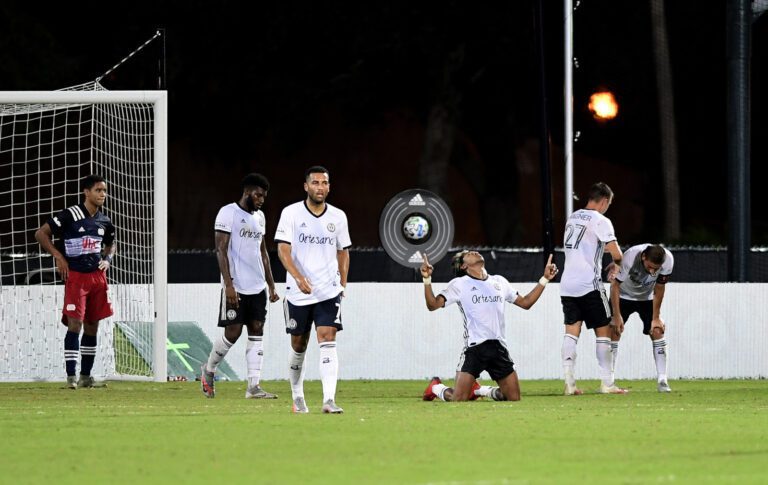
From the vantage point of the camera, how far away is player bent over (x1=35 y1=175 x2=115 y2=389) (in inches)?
658

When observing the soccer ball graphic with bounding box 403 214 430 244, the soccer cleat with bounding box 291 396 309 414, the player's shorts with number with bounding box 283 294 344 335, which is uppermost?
the soccer ball graphic with bounding box 403 214 430 244

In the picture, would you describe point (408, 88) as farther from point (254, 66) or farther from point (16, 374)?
point (16, 374)

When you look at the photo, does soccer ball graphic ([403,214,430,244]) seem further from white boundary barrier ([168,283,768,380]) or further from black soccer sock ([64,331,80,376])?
black soccer sock ([64,331,80,376])

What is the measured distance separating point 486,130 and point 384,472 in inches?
1319

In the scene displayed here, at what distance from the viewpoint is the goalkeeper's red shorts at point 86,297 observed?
54.9 ft

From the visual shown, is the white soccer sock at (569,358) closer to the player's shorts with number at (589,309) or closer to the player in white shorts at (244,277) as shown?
the player's shorts with number at (589,309)

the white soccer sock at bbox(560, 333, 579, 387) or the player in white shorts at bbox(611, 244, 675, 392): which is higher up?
the player in white shorts at bbox(611, 244, 675, 392)

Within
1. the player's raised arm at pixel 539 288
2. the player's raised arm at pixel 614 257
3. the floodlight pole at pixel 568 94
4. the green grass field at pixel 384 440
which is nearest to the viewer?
the green grass field at pixel 384 440

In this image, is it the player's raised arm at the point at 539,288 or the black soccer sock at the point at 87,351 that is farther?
the black soccer sock at the point at 87,351

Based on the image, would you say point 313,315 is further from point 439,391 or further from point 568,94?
point 568,94

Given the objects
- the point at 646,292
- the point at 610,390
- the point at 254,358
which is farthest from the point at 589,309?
the point at 254,358

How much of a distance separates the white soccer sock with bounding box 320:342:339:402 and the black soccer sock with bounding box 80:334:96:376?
4977 millimetres

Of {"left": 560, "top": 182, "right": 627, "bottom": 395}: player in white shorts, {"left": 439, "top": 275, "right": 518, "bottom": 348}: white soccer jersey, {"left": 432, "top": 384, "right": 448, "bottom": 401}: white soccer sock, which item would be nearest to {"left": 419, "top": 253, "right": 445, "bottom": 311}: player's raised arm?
{"left": 439, "top": 275, "right": 518, "bottom": 348}: white soccer jersey

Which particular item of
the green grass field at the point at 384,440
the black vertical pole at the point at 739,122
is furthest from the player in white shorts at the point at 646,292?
the black vertical pole at the point at 739,122
